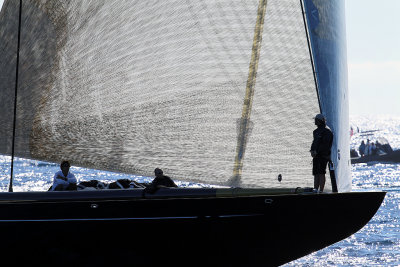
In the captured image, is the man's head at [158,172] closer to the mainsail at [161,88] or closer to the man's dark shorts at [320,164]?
the mainsail at [161,88]

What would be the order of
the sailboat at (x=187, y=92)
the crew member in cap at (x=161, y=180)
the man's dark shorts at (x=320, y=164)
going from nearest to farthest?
the crew member in cap at (x=161, y=180) → the man's dark shorts at (x=320, y=164) → the sailboat at (x=187, y=92)

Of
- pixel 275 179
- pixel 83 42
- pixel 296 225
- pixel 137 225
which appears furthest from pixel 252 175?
pixel 83 42

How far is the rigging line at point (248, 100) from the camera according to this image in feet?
38.8

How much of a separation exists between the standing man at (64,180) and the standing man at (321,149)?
3.16m

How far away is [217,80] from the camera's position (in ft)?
39.5

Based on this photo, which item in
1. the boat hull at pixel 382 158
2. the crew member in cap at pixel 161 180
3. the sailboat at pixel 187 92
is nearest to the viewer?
the crew member in cap at pixel 161 180

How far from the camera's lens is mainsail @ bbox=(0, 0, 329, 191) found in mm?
11883

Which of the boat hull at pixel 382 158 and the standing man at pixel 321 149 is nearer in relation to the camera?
the standing man at pixel 321 149

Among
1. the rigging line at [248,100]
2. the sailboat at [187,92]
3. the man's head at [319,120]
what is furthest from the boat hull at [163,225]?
the rigging line at [248,100]

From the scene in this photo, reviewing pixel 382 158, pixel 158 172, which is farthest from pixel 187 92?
pixel 382 158

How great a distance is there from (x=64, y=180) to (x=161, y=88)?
202cm

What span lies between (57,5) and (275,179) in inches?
161

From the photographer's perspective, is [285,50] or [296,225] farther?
[285,50]

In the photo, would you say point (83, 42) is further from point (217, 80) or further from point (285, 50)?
point (285, 50)
